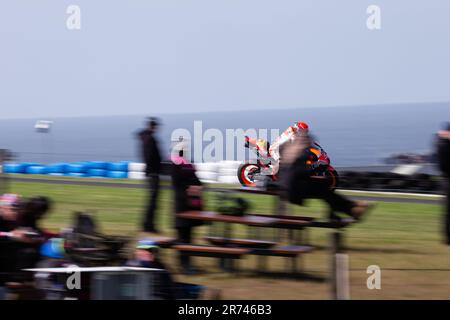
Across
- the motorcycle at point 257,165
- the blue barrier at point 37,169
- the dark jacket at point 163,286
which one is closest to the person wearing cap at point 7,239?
the dark jacket at point 163,286

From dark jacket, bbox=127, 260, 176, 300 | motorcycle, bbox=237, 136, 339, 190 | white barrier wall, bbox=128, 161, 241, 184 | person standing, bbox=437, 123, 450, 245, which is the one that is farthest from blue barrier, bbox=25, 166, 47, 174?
dark jacket, bbox=127, 260, 176, 300

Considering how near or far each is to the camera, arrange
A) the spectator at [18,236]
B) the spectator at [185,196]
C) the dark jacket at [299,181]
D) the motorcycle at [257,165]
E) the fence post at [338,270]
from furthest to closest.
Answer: the motorcycle at [257,165], the spectator at [185,196], the dark jacket at [299,181], the spectator at [18,236], the fence post at [338,270]

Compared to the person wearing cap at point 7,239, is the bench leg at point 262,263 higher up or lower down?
lower down

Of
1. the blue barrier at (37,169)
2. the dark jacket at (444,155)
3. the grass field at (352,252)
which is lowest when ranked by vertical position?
the grass field at (352,252)

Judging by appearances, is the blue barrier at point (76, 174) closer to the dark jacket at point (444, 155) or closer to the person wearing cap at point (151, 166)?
the person wearing cap at point (151, 166)

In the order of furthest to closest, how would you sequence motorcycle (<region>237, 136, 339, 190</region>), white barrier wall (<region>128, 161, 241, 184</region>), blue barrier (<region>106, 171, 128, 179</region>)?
blue barrier (<region>106, 171, 128, 179</region>) < white barrier wall (<region>128, 161, 241, 184</region>) < motorcycle (<region>237, 136, 339, 190</region>)

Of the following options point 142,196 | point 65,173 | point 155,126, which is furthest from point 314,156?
point 65,173

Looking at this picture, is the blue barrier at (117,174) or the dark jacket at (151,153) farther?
the blue barrier at (117,174)

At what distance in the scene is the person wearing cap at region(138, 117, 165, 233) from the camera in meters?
11.8

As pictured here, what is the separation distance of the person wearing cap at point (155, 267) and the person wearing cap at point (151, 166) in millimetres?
3873

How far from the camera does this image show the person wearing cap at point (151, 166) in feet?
38.8

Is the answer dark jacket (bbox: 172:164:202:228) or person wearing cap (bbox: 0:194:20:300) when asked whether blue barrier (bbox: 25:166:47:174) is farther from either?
person wearing cap (bbox: 0:194:20:300)
